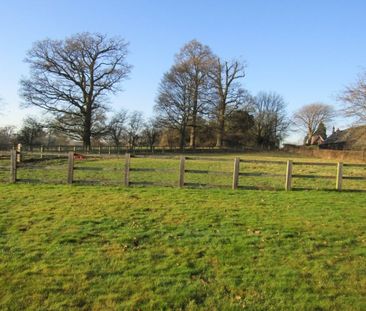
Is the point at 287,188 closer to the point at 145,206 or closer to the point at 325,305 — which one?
the point at 145,206

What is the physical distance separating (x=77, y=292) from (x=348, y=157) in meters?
45.7

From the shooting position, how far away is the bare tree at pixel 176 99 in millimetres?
58406

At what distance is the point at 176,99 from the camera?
2318 inches

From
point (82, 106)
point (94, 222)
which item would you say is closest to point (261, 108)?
point (82, 106)

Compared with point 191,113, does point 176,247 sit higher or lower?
lower

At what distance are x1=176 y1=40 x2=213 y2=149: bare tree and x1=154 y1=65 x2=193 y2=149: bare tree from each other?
0.54 meters

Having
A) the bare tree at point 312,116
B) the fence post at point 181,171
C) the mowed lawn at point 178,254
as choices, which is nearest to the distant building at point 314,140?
the bare tree at point 312,116

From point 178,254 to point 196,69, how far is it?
54.2 meters

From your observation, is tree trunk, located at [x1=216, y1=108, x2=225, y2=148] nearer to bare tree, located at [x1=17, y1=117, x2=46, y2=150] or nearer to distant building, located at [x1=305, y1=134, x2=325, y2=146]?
bare tree, located at [x1=17, y1=117, x2=46, y2=150]

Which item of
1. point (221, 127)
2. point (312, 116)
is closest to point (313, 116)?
point (312, 116)

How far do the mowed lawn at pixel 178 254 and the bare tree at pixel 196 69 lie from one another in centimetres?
4938

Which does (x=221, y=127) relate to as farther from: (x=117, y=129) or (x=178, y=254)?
(x=178, y=254)

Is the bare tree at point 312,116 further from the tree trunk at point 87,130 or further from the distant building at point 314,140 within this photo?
the tree trunk at point 87,130

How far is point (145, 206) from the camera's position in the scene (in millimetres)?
9219
